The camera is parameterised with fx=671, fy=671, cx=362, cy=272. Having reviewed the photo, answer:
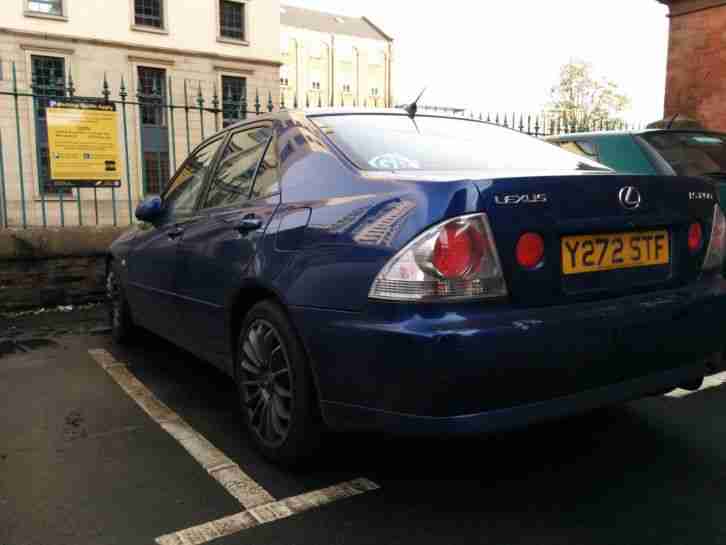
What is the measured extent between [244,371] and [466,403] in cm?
123

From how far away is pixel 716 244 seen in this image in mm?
2795

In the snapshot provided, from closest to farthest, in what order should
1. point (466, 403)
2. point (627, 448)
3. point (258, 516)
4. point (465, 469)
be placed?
point (466, 403) < point (258, 516) < point (465, 469) < point (627, 448)

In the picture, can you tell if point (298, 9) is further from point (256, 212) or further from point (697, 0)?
point (256, 212)

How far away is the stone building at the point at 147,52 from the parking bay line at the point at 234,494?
822 inches

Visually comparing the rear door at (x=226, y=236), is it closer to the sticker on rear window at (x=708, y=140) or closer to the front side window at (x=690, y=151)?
the front side window at (x=690, y=151)

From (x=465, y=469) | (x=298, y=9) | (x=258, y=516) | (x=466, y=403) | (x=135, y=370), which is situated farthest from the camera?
(x=298, y=9)

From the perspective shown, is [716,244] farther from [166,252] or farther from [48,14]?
[48,14]

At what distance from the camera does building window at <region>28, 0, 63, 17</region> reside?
91.3ft

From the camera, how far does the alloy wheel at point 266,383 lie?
272cm

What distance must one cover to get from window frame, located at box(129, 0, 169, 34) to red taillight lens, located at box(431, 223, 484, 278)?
103ft

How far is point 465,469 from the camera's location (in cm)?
277

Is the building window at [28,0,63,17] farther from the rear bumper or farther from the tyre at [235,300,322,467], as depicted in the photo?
the rear bumper

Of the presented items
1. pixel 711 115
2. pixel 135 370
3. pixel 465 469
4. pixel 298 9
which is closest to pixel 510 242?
pixel 465 469

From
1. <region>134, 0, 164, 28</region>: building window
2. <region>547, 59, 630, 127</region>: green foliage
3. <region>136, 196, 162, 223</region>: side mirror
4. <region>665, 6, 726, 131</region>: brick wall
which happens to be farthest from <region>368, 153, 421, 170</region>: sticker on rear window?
<region>547, 59, 630, 127</region>: green foliage
